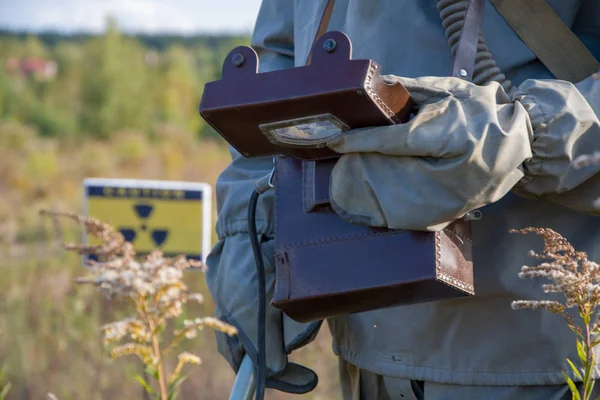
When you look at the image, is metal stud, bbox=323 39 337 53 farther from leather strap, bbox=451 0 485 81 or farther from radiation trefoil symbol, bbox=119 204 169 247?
radiation trefoil symbol, bbox=119 204 169 247

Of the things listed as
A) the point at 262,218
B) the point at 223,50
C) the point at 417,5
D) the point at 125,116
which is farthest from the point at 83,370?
the point at 223,50

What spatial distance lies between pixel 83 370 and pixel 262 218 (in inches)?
157

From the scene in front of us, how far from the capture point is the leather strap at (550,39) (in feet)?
6.03

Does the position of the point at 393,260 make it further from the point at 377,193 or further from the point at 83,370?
the point at 83,370

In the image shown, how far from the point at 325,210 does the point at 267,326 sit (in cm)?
52

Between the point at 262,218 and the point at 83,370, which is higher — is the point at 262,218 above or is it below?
above

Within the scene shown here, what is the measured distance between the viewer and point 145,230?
17.4 ft

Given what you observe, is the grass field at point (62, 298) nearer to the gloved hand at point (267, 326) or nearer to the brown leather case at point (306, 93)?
the gloved hand at point (267, 326)

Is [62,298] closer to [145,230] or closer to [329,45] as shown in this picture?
[145,230]

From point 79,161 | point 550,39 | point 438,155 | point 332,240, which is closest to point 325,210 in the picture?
point 332,240

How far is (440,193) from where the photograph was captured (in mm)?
1562

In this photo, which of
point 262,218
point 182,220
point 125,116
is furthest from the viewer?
point 125,116

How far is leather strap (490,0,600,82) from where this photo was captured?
1.84 m

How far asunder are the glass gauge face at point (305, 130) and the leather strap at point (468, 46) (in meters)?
0.33
